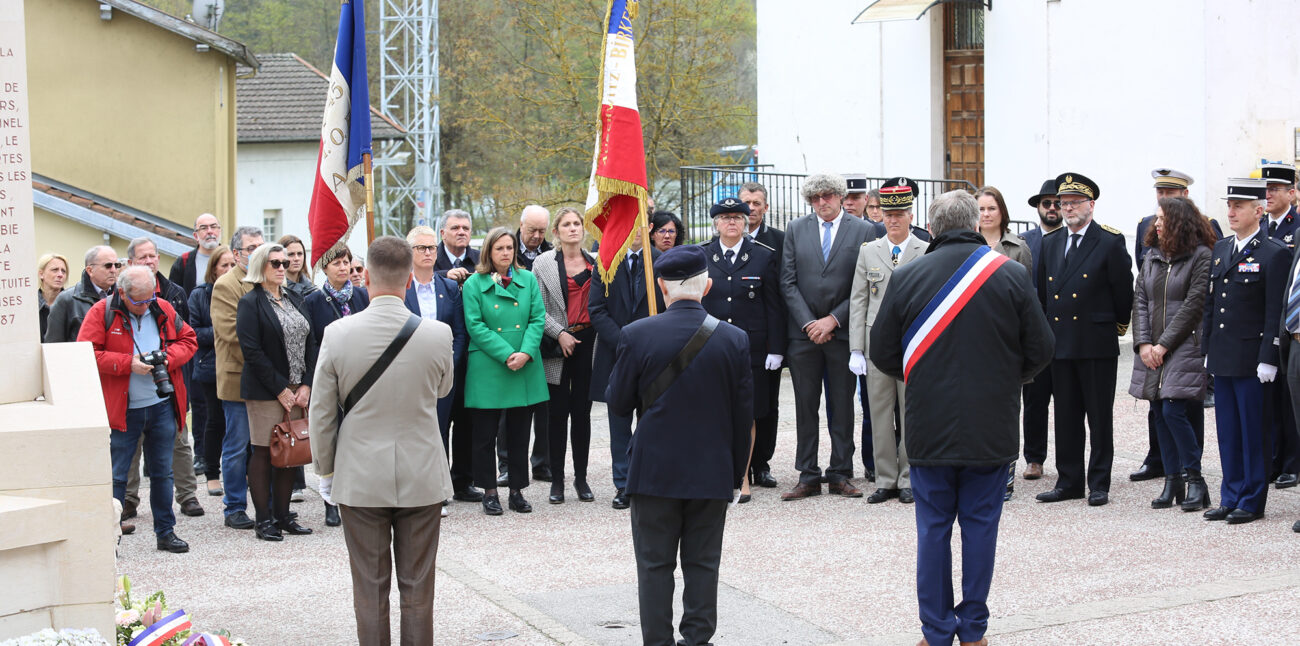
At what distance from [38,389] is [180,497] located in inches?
172

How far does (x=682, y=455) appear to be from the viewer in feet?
18.4

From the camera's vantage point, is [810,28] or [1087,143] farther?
[810,28]

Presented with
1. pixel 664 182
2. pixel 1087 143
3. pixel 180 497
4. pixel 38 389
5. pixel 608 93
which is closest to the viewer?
pixel 38 389

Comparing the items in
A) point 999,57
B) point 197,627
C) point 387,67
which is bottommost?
point 197,627

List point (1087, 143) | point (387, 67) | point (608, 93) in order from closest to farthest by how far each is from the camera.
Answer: point (608, 93) → point (1087, 143) → point (387, 67)

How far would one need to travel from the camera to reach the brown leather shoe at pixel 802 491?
31.7ft

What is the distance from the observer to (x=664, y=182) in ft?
99.5

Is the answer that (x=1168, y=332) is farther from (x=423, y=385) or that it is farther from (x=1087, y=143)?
(x=1087, y=143)

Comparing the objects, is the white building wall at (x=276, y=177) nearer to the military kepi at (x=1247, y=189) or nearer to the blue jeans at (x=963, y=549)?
the military kepi at (x=1247, y=189)

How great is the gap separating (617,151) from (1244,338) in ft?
13.3

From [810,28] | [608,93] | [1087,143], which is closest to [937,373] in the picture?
[608,93]

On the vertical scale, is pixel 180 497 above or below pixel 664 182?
below

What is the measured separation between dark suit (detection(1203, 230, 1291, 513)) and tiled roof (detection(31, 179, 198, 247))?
1553 centimetres

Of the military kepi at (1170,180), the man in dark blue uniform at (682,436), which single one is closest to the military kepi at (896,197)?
the military kepi at (1170,180)
